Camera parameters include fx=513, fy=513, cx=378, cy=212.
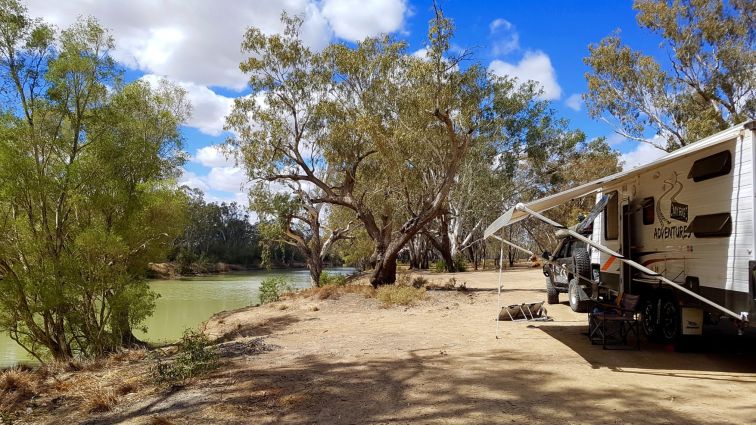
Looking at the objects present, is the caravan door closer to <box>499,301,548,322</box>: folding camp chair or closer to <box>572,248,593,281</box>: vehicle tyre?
<box>572,248,593,281</box>: vehicle tyre

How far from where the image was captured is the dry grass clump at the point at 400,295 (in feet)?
46.0

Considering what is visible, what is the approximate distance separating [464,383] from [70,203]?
1080cm

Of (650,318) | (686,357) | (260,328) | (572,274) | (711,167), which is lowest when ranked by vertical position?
(260,328)

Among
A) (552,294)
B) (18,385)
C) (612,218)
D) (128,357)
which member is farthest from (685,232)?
(18,385)

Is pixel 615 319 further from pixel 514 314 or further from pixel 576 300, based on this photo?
pixel 514 314

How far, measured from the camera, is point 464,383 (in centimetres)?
591

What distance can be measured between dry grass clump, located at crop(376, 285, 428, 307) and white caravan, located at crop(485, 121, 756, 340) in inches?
220

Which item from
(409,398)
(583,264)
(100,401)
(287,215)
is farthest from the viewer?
(287,215)

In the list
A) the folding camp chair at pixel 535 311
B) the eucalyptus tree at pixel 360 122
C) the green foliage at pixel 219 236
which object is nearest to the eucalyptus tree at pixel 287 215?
the eucalyptus tree at pixel 360 122

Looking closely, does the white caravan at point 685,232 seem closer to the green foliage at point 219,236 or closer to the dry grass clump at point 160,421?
the dry grass clump at point 160,421

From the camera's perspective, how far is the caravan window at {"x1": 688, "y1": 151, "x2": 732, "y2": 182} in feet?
20.0

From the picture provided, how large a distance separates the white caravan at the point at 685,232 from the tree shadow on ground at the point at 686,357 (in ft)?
1.20

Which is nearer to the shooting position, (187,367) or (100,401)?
(100,401)

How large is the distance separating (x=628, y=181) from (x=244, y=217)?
81.7m
